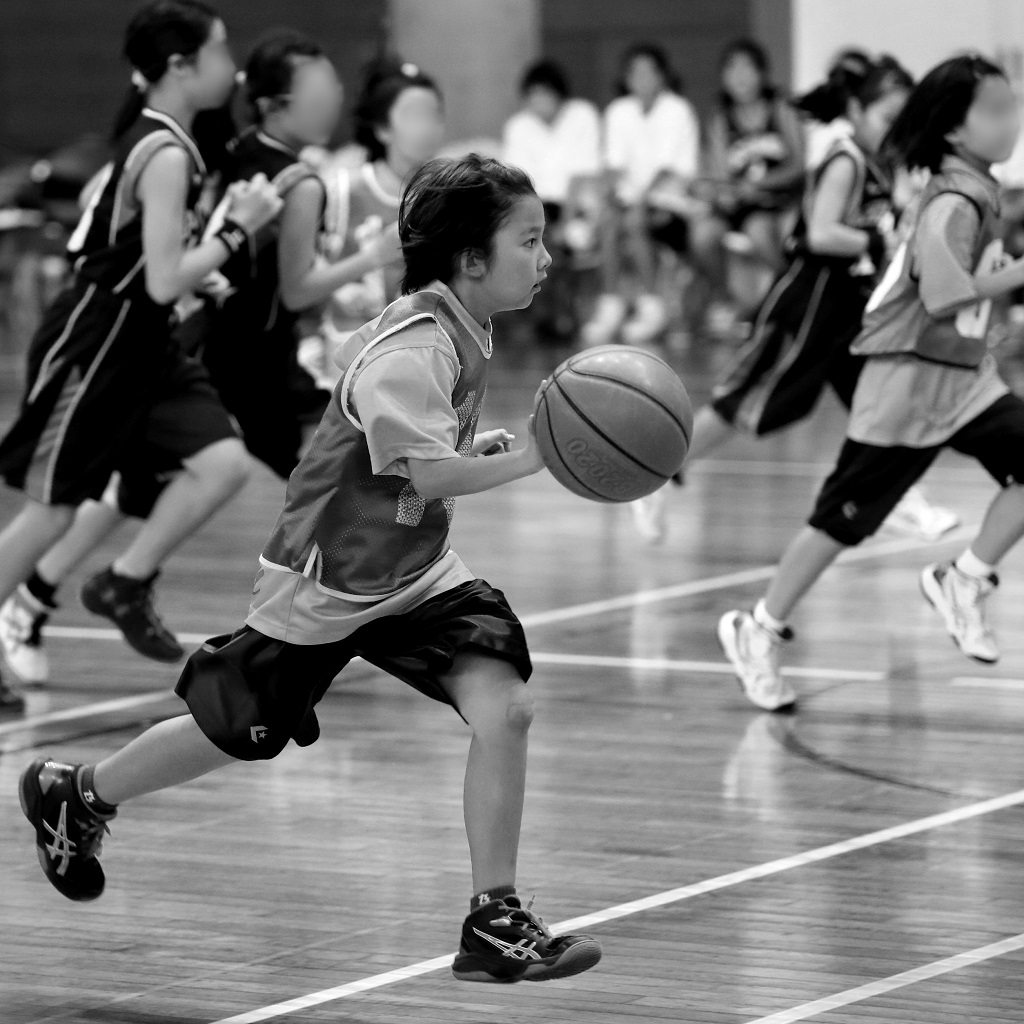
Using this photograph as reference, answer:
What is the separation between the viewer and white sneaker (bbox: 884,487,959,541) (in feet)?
24.7

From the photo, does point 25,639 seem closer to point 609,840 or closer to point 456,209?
point 609,840

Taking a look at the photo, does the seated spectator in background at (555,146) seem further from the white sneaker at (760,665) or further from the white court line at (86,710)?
the white sneaker at (760,665)

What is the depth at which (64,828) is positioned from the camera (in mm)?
3680

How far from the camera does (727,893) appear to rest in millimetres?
3977

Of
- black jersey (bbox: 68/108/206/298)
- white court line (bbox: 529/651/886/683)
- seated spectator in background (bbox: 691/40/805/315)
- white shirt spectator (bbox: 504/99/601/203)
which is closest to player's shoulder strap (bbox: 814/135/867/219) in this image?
white court line (bbox: 529/651/886/683)

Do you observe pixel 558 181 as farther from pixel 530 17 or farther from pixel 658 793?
pixel 658 793

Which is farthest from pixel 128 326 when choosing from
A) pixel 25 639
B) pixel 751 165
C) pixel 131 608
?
pixel 751 165

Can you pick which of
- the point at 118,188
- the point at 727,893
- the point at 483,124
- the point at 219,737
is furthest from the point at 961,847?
the point at 483,124

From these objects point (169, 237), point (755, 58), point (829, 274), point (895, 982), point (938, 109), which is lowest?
point (895, 982)

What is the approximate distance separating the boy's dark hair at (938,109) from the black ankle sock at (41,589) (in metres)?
2.58

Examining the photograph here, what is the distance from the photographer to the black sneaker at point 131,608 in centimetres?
580

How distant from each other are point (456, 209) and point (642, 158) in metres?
11.9

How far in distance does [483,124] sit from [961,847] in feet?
42.6

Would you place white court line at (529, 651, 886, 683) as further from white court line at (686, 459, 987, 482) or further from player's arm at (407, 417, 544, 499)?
white court line at (686, 459, 987, 482)
